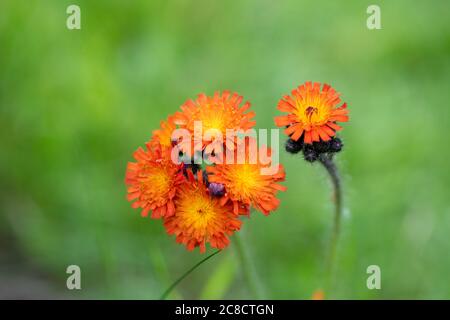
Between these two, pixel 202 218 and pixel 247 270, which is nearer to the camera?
pixel 202 218

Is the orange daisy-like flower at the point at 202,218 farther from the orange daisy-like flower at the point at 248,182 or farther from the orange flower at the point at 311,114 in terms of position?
the orange flower at the point at 311,114

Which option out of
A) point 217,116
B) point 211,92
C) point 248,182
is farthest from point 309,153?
point 211,92

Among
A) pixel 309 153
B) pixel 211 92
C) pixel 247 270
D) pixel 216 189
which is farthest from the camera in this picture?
pixel 211 92

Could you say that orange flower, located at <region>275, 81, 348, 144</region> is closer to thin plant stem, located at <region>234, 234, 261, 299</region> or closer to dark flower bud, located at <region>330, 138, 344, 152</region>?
dark flower bud, located at <region>330, 138, 344, 152</region>

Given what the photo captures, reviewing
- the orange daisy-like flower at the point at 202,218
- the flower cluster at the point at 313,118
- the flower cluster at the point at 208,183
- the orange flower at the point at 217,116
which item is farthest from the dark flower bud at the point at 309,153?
the orange daisy-like flower at the point at 202,218

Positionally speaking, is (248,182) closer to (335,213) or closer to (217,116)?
(217,116)

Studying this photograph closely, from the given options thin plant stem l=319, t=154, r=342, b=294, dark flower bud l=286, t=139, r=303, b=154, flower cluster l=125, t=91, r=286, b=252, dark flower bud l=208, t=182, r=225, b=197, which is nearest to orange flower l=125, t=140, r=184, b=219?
flower cluster l=125, t=91, r=286, b=252
